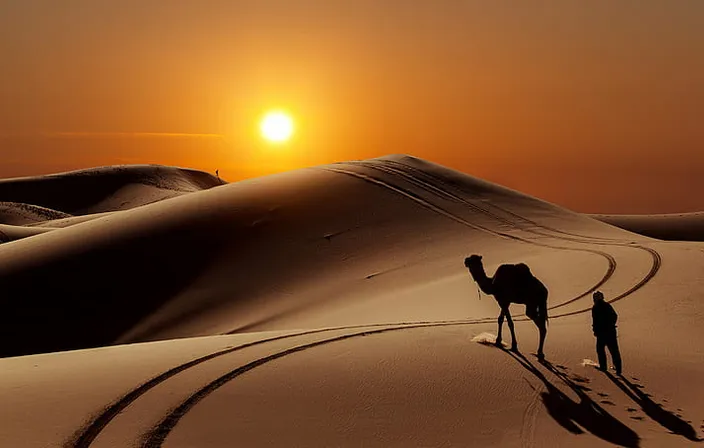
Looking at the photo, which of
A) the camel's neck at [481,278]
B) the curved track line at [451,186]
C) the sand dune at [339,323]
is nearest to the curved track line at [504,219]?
the curved track line at [451,186]

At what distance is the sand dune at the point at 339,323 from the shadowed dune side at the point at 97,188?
8912 centimetres

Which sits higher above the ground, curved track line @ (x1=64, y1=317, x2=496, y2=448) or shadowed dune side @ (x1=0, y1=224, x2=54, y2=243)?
shadowed dune side @ (x1=0, y1=224, x2=54, y2=243)

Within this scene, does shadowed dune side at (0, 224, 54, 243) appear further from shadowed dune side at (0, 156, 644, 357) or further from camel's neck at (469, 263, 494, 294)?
camel's neck at (469, 263, 494, 294)

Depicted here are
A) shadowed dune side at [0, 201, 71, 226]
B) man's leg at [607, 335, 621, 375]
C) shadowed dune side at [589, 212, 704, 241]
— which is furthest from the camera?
shadowed dune side at [0, 201, 71, 226]

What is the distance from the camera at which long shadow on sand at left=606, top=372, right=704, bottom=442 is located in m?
9.49

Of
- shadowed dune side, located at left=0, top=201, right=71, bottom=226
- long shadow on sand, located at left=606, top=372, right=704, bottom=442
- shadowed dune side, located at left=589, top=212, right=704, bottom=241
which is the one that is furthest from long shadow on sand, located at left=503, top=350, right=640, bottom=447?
shadowed dune side, located at left=0, top=201, right=71, bottom=226

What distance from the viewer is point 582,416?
32.1ft

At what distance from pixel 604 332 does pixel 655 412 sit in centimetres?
194

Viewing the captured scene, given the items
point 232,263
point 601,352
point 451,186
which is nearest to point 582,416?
point 601,352

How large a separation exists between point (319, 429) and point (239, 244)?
84.0ft

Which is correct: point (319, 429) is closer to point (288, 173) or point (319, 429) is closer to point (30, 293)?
point (30, 293)

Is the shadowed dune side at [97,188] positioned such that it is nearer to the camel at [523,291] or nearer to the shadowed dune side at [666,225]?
the shadowed dune side at [666,225]

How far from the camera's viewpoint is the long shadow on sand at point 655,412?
9492 mm

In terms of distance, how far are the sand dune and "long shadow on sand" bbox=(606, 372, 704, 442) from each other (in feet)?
0.13
